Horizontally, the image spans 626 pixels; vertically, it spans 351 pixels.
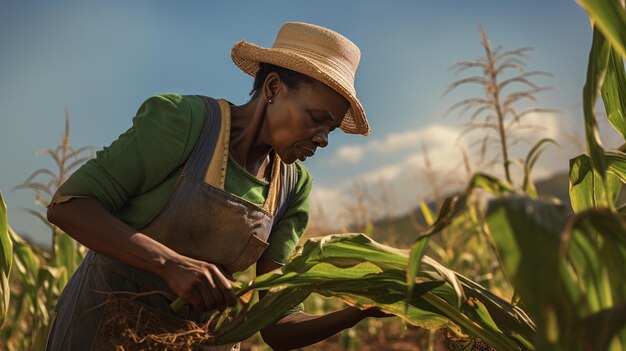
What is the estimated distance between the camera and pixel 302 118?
5.63 ft

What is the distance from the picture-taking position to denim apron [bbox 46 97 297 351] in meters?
1.69

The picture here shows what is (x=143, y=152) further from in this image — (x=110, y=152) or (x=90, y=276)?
(x=90, y=276)

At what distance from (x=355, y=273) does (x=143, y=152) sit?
557 millimetres

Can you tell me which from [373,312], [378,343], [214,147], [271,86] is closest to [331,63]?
[271,86]

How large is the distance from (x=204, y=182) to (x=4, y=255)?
0.76m

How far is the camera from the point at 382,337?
21.0 feet

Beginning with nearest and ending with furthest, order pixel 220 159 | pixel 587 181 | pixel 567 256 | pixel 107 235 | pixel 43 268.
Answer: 1. pixel 567 256
2. pixel 107 235
3. pixel 587 181
4. pixel 220 159
5. pixel 43 268

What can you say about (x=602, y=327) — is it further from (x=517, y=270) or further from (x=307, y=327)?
(x=307, y=327)

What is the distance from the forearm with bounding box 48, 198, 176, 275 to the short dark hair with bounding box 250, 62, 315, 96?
54 cm

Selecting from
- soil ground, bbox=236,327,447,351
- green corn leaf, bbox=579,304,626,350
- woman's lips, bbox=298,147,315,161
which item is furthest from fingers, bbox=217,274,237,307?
soil ground, bbox=236,327,447,351

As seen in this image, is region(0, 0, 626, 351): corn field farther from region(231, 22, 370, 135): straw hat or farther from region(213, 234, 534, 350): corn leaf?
region(231, 22, 370, 135): straw hat

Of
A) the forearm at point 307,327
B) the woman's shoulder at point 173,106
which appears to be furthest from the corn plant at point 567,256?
the woman's shoulder at point 173,106

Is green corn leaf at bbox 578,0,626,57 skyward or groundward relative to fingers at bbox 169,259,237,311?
skyward

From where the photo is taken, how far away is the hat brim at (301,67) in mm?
1731
